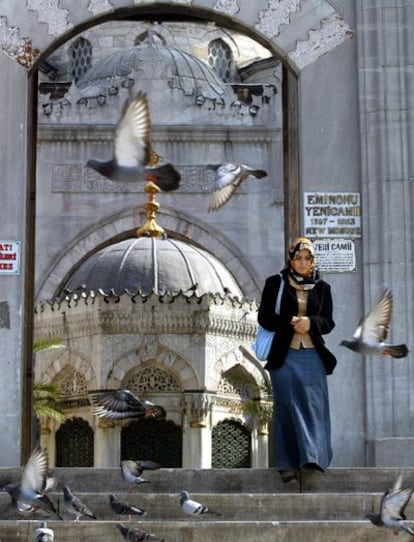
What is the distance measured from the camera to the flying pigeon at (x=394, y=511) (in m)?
11.4

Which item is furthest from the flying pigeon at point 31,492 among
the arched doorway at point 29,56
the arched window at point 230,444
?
the arched window at point 230,444

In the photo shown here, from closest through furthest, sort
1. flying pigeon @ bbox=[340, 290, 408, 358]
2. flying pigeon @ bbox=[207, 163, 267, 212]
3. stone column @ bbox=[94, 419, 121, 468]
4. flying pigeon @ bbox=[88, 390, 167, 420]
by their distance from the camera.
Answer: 1. flying pigeon @ bbox=[340, 290, 408, 358]
2. flying pigeon @ bbox=[207, 163, 267, 212]
3. flying pigeon @ bbox=[88, 390, 167, 420]
4. stone column @ bbox=[94, 419, 121, 468]

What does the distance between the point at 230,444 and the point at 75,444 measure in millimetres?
2402

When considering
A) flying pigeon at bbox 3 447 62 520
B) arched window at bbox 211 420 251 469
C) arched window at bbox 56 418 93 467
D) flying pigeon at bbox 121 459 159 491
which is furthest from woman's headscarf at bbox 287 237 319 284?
arched window at bbox 211 420 251 469

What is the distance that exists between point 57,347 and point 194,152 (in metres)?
10.9

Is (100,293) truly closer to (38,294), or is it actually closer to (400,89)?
(38,294)

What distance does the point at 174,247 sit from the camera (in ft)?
97.3

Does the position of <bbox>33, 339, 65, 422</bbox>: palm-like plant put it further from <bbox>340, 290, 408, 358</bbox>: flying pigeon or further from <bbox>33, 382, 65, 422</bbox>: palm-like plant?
<bbox>340, 290, 408, 358</bbox>: flying pigeon

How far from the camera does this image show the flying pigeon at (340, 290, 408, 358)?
45.4 feet

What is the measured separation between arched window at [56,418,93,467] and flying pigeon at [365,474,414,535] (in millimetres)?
15170

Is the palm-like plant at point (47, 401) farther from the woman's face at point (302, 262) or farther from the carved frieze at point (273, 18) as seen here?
the woman's face at point (302, 262)

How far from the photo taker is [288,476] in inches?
511

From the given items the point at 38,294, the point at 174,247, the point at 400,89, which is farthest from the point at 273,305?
the point at 38,294

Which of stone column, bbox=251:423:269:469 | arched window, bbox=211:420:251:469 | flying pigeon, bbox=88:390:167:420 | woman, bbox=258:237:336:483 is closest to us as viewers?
woman, bbox=258:237:336:483
